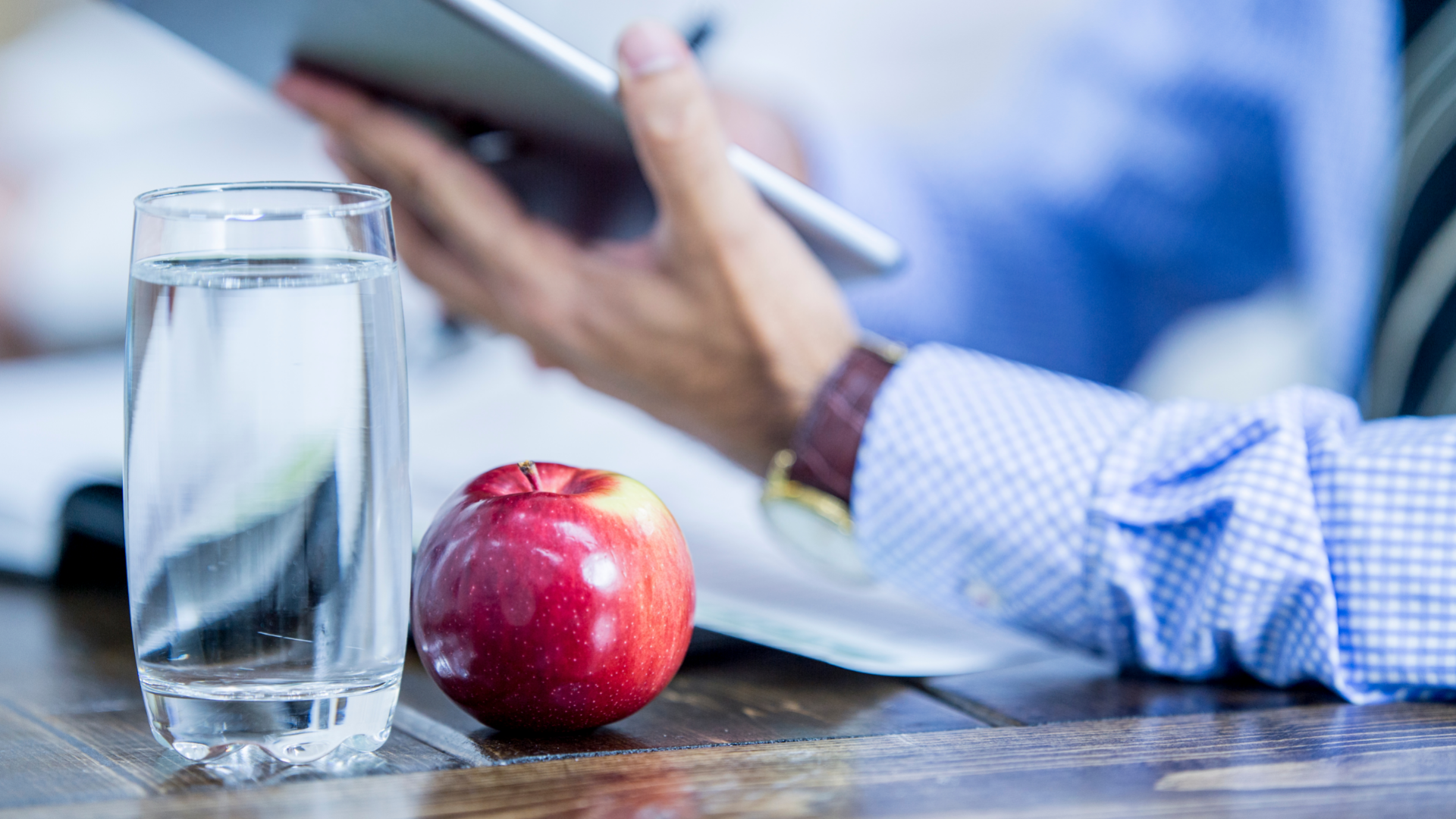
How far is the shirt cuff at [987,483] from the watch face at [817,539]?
0.07 ft

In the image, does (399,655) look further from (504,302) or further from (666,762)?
(504,302)

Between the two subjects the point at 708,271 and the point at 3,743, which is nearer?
the point at 3,743

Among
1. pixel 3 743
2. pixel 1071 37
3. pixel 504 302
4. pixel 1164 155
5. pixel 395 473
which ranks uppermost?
pixel 1071 37

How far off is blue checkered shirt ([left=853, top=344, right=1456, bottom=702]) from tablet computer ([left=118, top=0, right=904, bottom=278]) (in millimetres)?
136

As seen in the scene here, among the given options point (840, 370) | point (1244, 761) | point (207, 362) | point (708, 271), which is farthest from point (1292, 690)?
point (207, 362)

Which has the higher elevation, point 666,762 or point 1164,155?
point 1164,155

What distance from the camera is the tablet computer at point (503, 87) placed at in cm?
55

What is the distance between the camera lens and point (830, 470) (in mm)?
638

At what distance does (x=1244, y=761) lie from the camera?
0.40m

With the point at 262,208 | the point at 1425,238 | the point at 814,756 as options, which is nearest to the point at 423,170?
the point at 262,208

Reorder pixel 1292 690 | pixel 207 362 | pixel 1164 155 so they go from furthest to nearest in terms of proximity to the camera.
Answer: pixel 1164 155, pixel 1292 690, pixel 207 362

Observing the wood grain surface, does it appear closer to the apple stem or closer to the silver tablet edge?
the apple stem

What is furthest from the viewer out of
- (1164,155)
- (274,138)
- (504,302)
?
(274,138)

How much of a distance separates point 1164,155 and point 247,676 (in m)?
1.30
